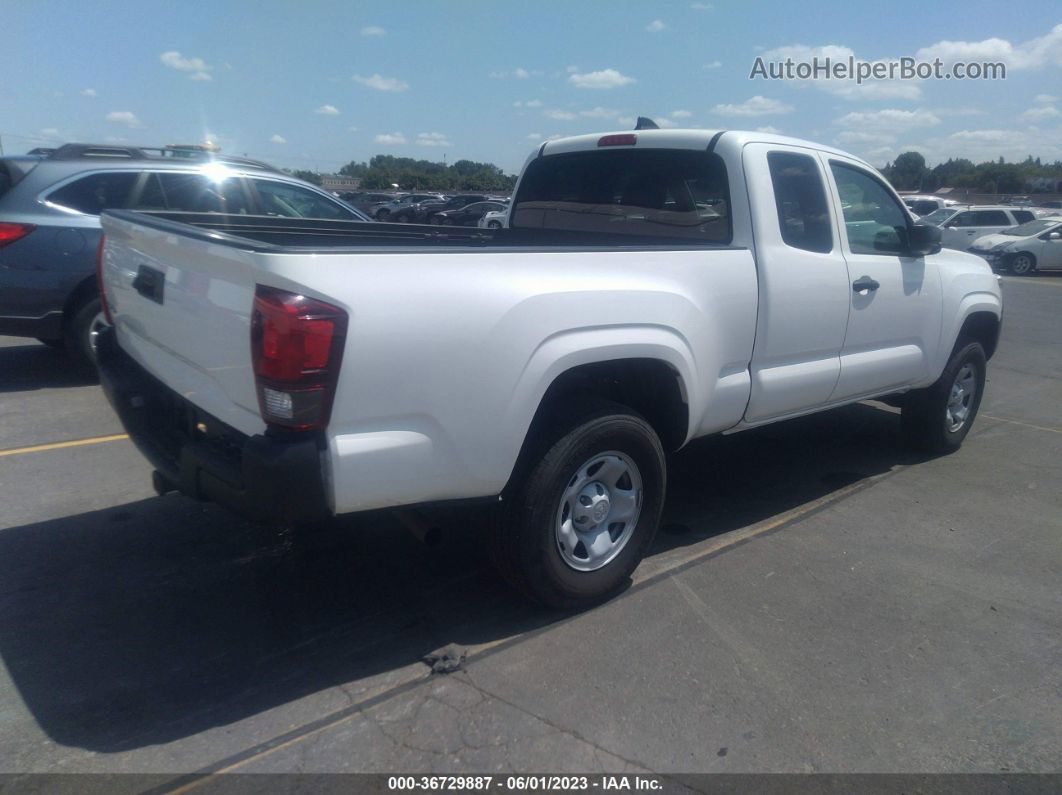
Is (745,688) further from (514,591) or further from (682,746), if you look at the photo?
(514,591)

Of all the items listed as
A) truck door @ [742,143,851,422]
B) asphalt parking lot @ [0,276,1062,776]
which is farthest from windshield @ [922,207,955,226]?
truck door @ [742,143,851,422]

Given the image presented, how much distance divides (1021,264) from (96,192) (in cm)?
2344

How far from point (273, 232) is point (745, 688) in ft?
10.6

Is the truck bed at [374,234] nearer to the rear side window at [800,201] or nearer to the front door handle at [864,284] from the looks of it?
the rear side window at [800,201]

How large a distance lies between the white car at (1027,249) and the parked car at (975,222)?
774mm

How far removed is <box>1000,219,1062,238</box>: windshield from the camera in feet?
78.5

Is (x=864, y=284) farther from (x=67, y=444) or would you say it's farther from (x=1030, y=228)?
(x=1030, y=228)

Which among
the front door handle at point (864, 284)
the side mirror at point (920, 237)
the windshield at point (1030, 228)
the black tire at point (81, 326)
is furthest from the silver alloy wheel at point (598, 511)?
the windshield at point (1030, 228)

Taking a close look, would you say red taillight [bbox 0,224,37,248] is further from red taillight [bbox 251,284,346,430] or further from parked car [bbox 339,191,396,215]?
parked car [bbox 339,191,396,215]

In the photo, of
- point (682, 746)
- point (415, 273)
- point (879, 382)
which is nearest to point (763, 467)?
point (879, 382)

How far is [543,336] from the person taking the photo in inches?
132

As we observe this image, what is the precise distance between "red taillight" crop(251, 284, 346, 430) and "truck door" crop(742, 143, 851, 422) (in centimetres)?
232

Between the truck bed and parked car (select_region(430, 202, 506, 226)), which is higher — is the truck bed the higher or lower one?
the lower one

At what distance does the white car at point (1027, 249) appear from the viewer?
23.5 meters
